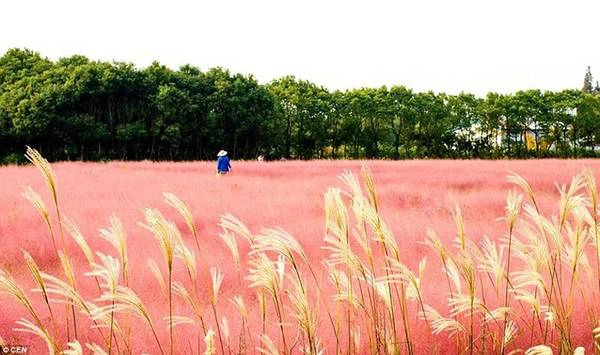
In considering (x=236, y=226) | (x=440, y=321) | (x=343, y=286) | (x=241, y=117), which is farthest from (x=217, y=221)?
(x=241, y=117)

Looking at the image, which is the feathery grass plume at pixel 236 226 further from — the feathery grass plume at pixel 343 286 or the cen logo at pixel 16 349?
the cen logo at pixel 16 349

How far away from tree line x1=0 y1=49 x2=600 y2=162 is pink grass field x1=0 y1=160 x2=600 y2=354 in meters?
28.1

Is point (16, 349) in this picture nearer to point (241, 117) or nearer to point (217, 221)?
point (217, 221)

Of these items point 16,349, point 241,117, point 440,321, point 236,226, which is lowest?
point 16,349

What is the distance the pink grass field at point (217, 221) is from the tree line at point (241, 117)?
28082mm

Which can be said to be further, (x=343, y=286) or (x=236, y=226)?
(x=343, y=286)

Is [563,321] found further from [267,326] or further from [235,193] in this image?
[235,193]

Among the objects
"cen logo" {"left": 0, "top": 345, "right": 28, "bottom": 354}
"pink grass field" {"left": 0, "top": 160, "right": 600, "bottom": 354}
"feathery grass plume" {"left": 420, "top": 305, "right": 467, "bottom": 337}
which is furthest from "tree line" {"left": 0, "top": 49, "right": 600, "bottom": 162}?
"feathery grass plume" {"left": 420, "top": 305, "right": 467, "bottom": 337}

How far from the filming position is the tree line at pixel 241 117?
4416 cm

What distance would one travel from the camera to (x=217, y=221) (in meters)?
9.50

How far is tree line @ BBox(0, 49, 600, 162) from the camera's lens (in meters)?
44.2

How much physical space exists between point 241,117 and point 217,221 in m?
39.8

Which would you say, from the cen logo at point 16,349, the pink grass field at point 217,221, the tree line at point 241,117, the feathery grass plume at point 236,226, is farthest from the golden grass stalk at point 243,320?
the tree line at point 241,117

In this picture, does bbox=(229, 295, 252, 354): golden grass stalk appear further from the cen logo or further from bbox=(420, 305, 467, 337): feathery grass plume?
the cen logo
